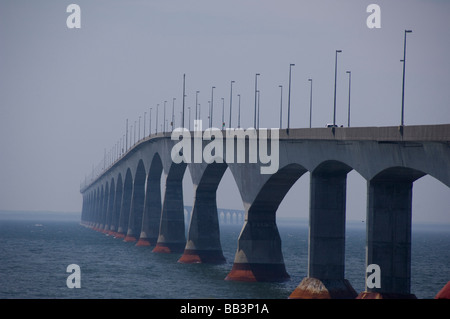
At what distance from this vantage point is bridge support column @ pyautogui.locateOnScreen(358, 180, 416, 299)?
4903 cm

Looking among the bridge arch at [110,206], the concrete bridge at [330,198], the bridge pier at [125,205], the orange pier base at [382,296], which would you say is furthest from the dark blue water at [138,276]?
the bridge arch at [110,206]

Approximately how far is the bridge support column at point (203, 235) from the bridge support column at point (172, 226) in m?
13.3

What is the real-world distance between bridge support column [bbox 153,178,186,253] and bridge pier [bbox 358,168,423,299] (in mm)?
55193

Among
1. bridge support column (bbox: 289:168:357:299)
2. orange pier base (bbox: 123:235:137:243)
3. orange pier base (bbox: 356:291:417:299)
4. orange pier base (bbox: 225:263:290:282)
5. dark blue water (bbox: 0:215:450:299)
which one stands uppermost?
bridge support column (bbox: 289:168:357:299)

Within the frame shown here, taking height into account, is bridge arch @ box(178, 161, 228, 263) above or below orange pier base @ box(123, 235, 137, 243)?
above

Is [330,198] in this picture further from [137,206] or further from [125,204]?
[125,204]

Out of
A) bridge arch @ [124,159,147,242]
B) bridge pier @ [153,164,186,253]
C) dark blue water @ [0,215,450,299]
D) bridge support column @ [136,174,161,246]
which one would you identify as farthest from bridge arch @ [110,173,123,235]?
bridge pier @ [153,164,186,253]

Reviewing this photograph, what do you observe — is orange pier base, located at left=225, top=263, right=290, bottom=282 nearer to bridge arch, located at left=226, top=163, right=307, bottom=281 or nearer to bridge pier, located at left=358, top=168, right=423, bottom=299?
bridge arch, located at left=226, top=163, right=307, bottom=281

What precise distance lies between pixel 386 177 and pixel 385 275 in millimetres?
5576

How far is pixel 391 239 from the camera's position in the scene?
161 feet

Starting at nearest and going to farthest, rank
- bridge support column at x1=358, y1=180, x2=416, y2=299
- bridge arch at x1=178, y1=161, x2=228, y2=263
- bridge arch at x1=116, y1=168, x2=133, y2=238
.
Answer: bridge support column at x1=358, y1=180, x2=416, y2=299
bridge arch at x1=178, y1=161, x2=228, y2=263
bridge arch at x1=116, y1=168, x2=133, y2=238

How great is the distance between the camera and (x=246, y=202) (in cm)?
7338

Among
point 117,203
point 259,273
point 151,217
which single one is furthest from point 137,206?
point 259,273

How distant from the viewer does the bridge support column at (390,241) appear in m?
49.0
